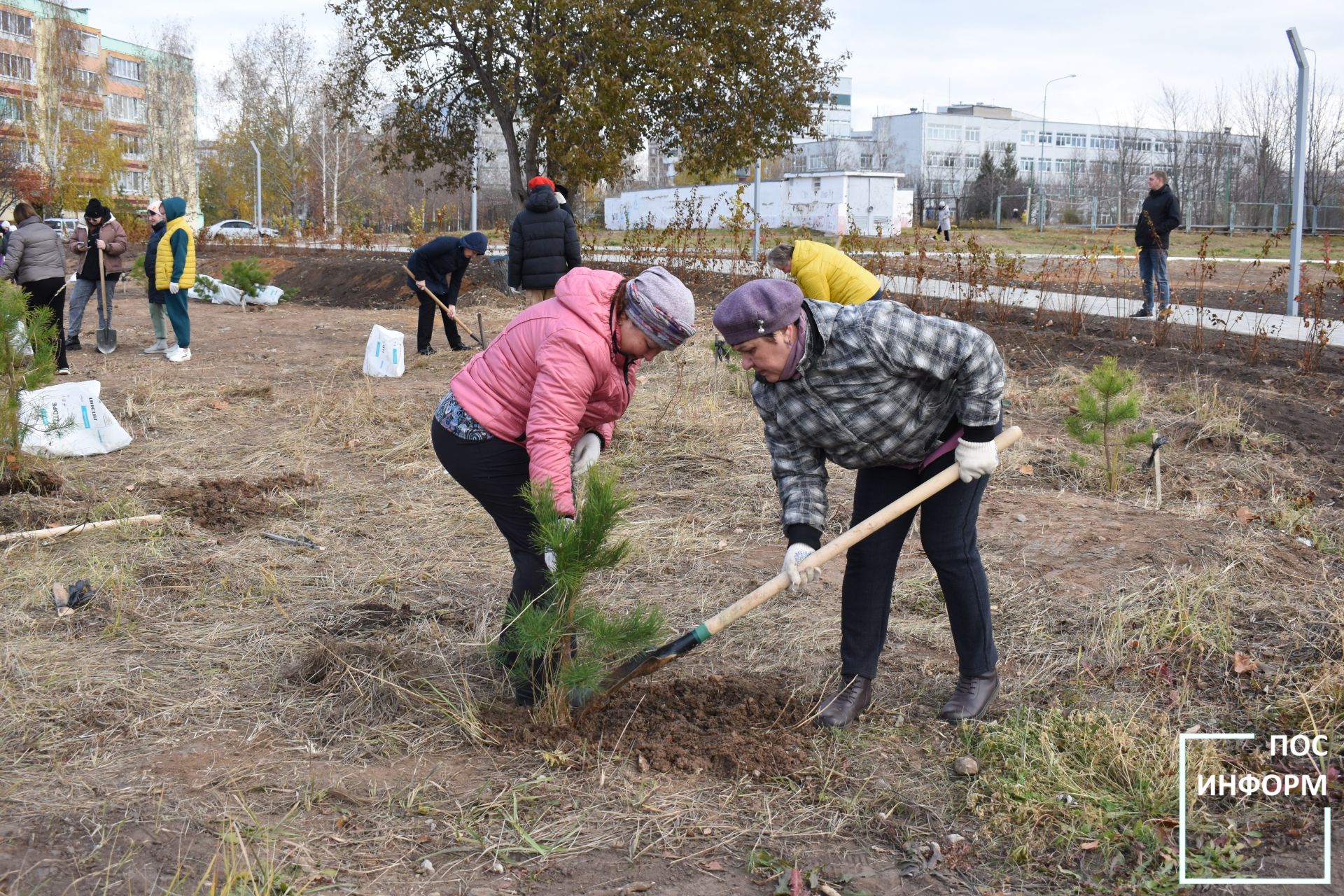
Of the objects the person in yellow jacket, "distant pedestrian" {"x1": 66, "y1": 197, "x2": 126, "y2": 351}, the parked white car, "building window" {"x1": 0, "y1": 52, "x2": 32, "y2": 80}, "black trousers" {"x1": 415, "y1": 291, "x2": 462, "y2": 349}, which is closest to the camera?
the person in yellow jacket

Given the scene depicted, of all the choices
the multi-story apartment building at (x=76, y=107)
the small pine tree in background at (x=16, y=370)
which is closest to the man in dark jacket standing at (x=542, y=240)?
the small pine tree in background at (x=16, y=370)

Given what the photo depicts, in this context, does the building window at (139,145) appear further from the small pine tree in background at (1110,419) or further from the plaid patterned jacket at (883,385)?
the plaid patterned jacket at (883,385)

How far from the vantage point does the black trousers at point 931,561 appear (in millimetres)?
2855

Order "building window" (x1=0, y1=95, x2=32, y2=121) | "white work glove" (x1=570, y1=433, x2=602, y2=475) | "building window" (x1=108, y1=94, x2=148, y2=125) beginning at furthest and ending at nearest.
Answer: "building window" (x1=108, y1=94, x2=148, y2=125) → "building window" (x1=0, y1=95, x2=32, y2=121) → "white work glove" (x1=570, y1=433, x2=602, y2=475)

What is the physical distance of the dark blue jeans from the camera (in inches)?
401

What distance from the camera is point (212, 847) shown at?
2395mm

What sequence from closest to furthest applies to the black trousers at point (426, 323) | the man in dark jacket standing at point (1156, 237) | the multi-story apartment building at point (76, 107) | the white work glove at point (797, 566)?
the white work glove at point (797, 566) → the black trousers at point (426, 323) → the man in dark jacket standing at point (1156, 237) → the multi-story apartment building at point (76, 107)

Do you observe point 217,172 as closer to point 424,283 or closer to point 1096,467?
point 424,283

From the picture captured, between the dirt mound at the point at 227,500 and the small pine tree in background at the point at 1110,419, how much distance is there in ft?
12.6

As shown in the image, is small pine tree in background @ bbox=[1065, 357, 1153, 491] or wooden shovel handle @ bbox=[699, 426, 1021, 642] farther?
small pine tree in background @ bbox=[1065, 357, 1153, 491]

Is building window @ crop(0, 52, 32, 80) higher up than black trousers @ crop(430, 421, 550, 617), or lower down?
higher up

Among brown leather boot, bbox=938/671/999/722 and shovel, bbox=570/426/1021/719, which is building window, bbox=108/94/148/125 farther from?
brown leather boot, bbox=938/671/999/722

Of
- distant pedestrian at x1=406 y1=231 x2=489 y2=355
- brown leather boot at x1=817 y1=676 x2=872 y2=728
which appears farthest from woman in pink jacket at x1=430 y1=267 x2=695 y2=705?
distant pedestrian at x1=406 y1=231 x2=489 y2=355

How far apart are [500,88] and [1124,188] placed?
31072 mm
